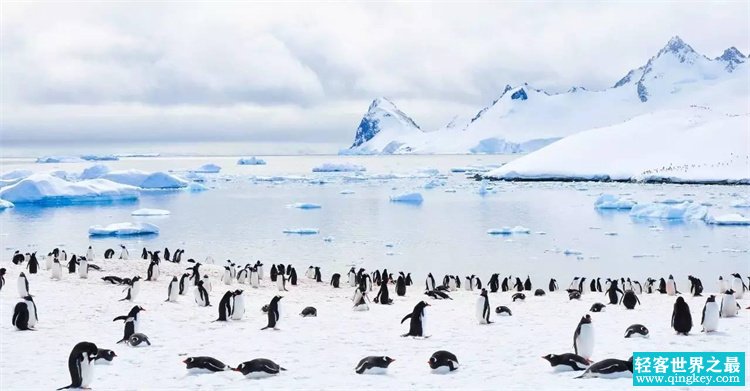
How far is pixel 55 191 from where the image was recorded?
45562mm

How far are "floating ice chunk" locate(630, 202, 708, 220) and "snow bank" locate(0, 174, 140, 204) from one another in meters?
32.3

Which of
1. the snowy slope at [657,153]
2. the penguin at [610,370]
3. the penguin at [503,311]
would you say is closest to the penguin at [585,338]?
the penguin at [610,370]

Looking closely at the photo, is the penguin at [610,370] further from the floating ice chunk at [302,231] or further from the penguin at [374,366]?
the floating ice chunk at [302,231]

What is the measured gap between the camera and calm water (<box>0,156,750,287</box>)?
74.9 feet

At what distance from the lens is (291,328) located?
32.6 ft

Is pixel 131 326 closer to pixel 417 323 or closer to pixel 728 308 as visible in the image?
pixel 417 323

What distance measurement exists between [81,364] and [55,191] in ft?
139

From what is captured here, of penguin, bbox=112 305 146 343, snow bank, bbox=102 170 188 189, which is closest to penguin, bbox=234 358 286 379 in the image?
→ penguin, bbox=112 305 146 343

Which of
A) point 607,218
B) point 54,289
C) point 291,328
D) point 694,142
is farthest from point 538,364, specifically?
point 694,142

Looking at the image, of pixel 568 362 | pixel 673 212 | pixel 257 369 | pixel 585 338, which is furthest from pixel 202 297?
pixel 673 212

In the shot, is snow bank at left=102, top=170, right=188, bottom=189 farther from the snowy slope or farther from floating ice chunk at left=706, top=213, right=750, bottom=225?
floating ice chunk at left=706, top=213, right=750, bottom=225


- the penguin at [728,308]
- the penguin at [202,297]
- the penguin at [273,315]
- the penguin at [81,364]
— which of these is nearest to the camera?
the penguin at [81,364]

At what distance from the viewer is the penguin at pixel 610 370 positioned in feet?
22.5

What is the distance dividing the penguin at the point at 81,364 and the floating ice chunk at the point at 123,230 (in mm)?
24445
